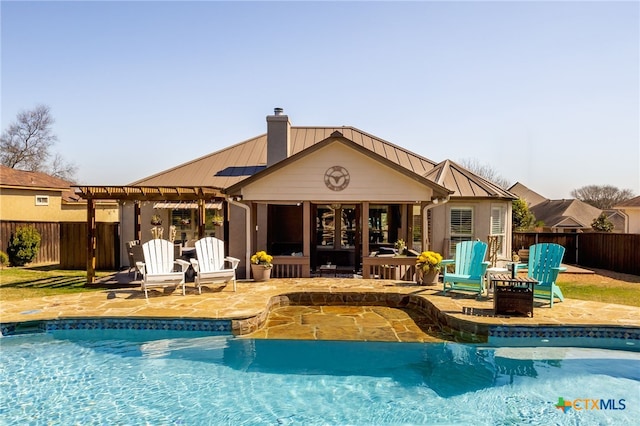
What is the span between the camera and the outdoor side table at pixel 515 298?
7.41m

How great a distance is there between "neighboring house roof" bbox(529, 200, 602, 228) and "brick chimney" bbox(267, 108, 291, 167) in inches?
1168

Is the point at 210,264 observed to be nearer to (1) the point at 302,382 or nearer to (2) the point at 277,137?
(1) the point at 302,382

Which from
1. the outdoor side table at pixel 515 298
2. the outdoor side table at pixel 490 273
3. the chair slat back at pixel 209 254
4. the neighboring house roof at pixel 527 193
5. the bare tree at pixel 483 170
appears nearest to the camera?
the outdoor side table at pixel 515 298

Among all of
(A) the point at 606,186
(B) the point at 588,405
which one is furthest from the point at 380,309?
(A) the point at 606,186

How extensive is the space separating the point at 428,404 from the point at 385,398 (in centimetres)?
54

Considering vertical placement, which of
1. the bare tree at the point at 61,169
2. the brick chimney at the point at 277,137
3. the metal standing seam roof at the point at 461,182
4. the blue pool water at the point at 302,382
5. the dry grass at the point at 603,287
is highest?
the bare tree at the point at 61,169

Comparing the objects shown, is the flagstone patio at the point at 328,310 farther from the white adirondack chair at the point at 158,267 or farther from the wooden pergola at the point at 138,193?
the wooden pergola at the point at 138,193

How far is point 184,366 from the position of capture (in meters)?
6.16

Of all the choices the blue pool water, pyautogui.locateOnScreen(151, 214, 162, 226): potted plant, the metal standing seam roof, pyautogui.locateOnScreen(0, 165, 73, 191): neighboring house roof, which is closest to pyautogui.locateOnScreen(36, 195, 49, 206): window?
pyautogui.locateOnScreen(0, 165, 73, 191): neighboring house roof

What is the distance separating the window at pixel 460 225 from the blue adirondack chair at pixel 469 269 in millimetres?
4233

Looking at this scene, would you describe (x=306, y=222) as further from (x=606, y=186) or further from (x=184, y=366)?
(x=606, y=186)

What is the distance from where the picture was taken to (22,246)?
15727mm

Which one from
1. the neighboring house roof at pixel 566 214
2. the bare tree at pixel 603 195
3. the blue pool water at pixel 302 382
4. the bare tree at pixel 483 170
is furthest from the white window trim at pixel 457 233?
the bare tree at pixel 603 195

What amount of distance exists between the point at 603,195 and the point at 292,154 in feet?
183
